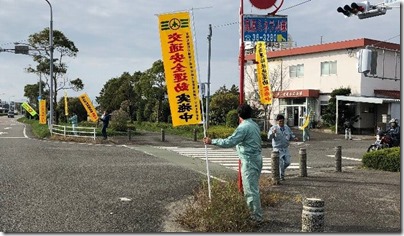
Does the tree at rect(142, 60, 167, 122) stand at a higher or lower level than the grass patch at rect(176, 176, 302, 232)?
higher

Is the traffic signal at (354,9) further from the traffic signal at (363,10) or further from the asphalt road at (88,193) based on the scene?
the asphalt road at (88,193)

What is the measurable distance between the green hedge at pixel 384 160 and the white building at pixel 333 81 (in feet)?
53.1

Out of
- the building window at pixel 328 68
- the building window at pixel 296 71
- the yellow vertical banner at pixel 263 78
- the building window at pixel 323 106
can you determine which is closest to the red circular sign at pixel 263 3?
the yellow vertical banner at pixel 263 78

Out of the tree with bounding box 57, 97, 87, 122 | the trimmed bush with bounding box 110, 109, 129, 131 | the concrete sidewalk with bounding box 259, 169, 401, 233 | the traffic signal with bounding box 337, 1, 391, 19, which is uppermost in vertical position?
the traffic signal with bounding box 337, 1, 391, 19

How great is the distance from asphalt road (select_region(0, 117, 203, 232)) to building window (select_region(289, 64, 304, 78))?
23307mm

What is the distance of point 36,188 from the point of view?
8812 millimetres

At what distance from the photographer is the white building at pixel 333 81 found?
1185 inches

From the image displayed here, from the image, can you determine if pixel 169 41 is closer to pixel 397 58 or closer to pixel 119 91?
pixel 397 58

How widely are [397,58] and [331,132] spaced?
25.0ft

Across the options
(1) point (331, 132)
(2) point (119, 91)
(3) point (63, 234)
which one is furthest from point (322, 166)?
(2) point (119, 91)

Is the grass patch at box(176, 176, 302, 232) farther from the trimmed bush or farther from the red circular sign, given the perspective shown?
the trimmed bush

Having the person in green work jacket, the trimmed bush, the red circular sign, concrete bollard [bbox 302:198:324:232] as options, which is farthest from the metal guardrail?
concrete bollard [bbox 302:198:324:232]

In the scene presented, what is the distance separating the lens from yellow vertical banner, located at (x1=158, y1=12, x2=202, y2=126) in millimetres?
6852

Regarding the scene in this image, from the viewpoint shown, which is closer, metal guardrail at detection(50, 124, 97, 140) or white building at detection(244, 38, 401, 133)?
metal guardrail at detection(50, 124, 97, 140)
